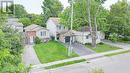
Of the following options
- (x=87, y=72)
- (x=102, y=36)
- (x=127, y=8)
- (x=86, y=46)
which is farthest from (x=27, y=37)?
(x=87, y=72)

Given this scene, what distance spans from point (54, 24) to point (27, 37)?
6.62m

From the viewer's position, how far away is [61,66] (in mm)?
28906

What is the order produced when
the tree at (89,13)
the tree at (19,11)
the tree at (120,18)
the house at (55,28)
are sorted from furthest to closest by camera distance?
1. the tree at (19,11)
2. the house at (55,28)
3. the tree at (120,18)
4. the tree at (89,13)

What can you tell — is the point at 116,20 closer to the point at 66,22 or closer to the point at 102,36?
the point at 102,36

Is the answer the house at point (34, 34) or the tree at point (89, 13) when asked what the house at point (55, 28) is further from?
the tree at point (89, 13)

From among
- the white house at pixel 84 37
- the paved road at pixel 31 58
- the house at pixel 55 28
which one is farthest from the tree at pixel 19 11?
the paved road at pixel 31 58

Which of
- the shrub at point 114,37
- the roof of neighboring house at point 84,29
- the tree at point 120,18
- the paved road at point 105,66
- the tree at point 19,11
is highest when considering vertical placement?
the tree at point 19,11

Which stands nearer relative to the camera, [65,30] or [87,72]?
A: [87,72]

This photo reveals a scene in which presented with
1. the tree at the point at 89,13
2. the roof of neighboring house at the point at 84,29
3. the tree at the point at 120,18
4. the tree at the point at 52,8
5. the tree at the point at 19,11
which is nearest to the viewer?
the tree at the point at 89,13

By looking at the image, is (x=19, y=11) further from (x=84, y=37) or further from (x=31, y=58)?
(x=31, y=58)

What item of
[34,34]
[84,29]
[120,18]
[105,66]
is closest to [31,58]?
[105,66]

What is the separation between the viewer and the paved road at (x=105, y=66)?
26875mm

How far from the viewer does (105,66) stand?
29.1 m

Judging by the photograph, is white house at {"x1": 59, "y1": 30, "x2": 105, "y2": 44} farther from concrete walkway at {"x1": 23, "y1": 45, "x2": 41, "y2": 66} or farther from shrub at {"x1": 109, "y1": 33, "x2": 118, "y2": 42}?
concrete walkway at {"x1": 23, "y1": 45, "x2": 41, "y2": 66}
